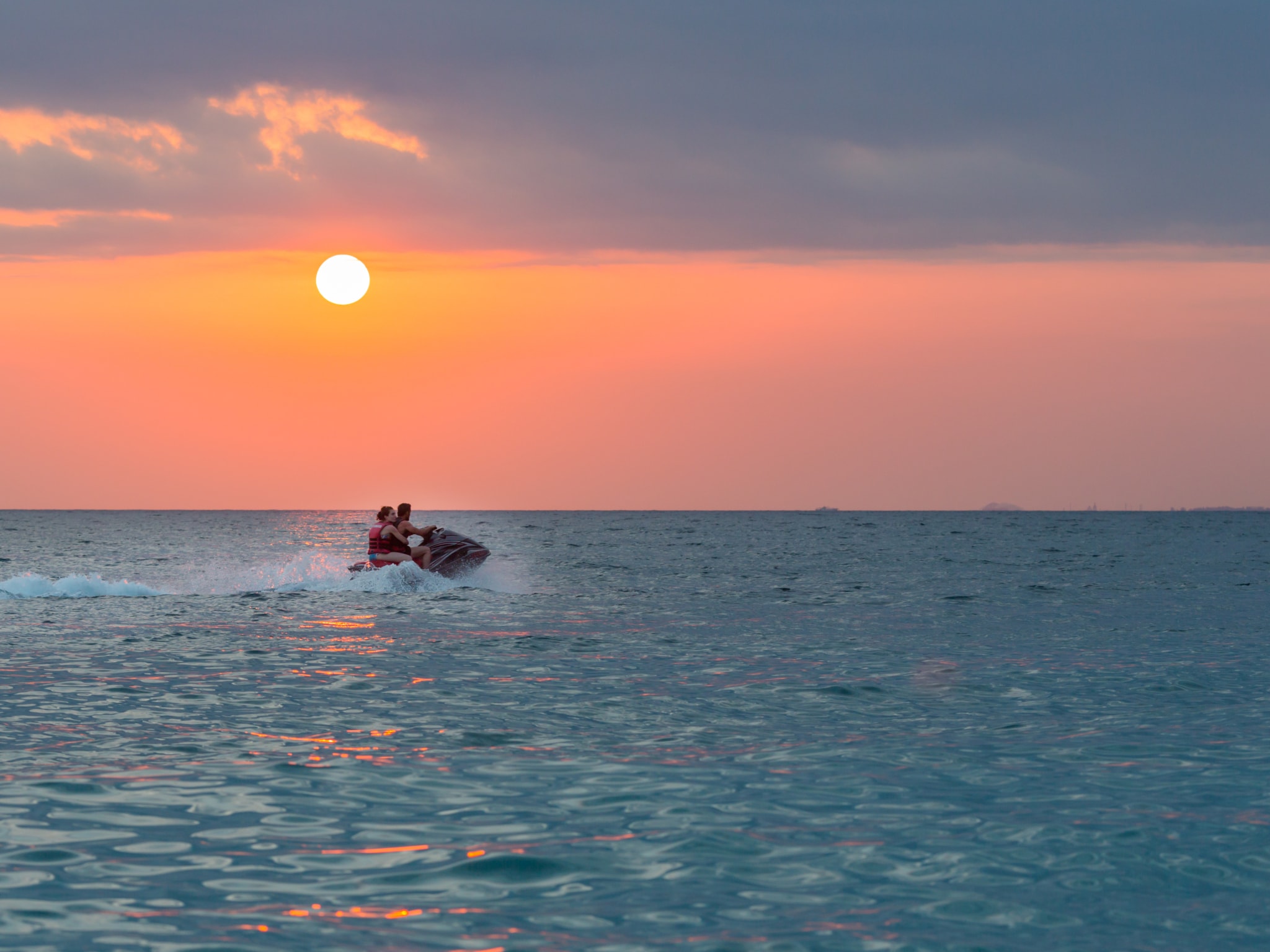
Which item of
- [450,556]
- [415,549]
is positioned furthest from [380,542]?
[450,556]

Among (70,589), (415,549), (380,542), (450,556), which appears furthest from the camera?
(450,556)

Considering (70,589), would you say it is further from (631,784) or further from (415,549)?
(631,784)

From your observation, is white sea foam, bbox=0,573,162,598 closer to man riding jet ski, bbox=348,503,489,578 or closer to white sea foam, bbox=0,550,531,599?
white sea foam, bbox=0,550,531,599

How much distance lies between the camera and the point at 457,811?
8.87 metres

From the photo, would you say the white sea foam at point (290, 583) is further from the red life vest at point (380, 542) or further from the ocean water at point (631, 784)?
the ocean water at point (631, 784)

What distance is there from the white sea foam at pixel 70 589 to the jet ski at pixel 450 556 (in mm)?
5687

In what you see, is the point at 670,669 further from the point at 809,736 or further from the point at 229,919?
the point at 229,919

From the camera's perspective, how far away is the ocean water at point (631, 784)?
21.9 ft

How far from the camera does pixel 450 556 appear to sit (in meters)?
33.2

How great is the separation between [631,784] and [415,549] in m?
23.5

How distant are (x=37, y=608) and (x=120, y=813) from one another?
68.3 feet

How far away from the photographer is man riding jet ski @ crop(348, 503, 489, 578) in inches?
1248

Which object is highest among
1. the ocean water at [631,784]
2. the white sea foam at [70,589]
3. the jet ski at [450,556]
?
the jet ski at [450,556]

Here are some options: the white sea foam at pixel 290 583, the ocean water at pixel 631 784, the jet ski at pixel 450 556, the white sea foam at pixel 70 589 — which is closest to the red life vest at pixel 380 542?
the white sea foam at pixel 290 583
